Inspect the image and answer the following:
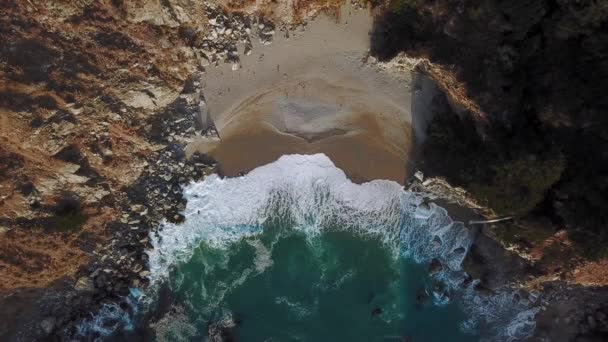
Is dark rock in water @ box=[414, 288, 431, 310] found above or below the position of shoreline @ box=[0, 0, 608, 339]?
below

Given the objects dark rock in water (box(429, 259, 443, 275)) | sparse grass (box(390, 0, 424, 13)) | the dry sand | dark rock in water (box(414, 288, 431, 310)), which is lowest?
dark rock in water (box(414, 288, 431, 310))

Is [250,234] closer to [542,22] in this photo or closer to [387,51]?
[387,51]

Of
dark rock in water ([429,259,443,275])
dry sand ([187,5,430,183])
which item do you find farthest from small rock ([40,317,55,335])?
dark rock in water ([429,259,443,275])

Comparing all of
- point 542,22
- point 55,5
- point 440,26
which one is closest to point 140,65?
point 55,5

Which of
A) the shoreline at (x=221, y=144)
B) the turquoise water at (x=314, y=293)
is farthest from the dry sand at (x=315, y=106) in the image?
the turquoise water at (x=314, y=293)

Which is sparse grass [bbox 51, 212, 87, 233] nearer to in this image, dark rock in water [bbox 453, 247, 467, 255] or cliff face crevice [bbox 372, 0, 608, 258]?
cliff face crevice [bbox 372, 0, 608, 258]
